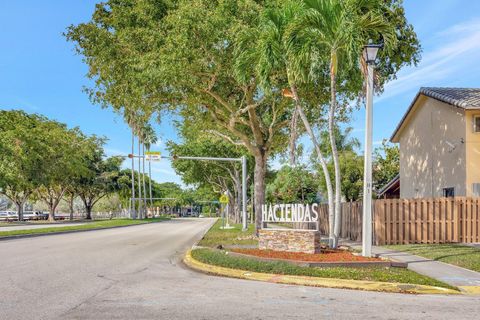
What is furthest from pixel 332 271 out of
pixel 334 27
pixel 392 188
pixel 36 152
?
pixel 36 152

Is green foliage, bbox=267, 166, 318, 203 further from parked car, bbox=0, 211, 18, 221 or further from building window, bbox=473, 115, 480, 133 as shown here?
parked car, bbox=0, 211, 18, 221

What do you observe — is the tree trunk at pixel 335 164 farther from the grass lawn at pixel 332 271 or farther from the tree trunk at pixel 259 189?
the tree trunk at pixel 259 189

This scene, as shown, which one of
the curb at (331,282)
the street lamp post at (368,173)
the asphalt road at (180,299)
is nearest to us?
the asphalt road at (180,299)

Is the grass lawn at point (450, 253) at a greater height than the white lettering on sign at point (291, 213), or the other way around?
the white lettering on sign at point (291, 213)

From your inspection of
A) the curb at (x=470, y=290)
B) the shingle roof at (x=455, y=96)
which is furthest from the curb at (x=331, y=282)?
the shingle roof at (x=455, y=96)

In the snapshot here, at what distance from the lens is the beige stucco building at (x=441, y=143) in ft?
69.3

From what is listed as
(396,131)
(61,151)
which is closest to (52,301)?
(396,131)

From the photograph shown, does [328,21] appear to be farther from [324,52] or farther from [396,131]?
[396,131]

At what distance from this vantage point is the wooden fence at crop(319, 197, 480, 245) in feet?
64.8

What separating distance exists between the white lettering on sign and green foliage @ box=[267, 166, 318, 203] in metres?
35.2

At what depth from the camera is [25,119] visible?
58.5 m

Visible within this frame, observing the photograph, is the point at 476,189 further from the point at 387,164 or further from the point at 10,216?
the point at 10,216

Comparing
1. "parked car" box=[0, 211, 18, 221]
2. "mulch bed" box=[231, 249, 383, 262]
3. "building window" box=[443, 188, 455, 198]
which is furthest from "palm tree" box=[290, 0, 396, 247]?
"parked car" box=[0, 211, 18, 221]

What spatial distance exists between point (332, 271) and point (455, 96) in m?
14.3
